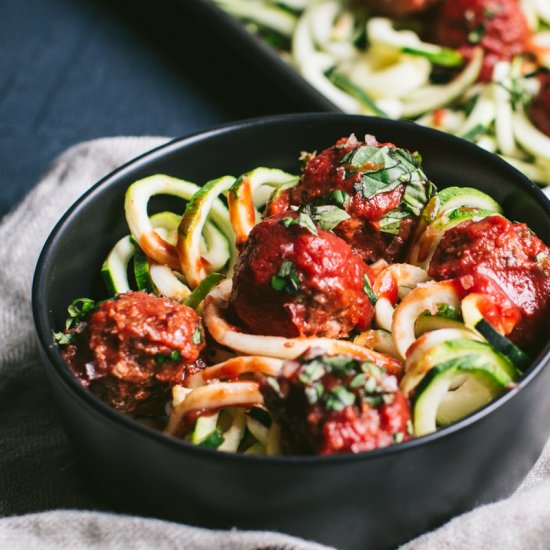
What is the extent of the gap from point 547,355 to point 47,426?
202 centimetres

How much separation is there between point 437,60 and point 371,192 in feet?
9.40

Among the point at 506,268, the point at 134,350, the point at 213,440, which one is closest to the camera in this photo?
the point at 213,440

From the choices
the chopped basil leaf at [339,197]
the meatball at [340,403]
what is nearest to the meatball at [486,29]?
the chopped basil leaf at [339,197]

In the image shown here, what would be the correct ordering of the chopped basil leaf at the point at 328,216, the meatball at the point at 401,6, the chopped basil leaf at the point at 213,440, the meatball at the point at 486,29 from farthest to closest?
1. the meatball at the point at 401,6
2. the meatball at the point at 486,29
3. the chopped basil leaf at the point at 328,216
4. the chopped basil leaf at the point at 213,440

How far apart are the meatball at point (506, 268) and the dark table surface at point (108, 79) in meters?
2.59

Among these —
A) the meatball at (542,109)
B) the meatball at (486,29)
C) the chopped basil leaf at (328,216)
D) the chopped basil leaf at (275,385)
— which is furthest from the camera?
the meatball at (486,29)

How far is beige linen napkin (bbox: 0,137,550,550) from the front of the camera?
2684 millimetres

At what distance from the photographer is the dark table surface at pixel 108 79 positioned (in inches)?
229

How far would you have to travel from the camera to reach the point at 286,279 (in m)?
2.76

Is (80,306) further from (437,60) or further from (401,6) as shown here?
(401,6)

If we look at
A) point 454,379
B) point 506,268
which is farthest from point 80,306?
point 506,268

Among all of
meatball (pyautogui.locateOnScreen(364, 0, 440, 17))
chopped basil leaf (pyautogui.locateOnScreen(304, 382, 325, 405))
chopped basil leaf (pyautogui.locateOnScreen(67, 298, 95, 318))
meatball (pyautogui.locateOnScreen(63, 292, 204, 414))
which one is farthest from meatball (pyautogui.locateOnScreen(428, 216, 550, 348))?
meatball (pyautogui.locateOnScreen(364, 0, 440, 17))

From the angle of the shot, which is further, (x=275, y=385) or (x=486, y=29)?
(x=486, y=29)

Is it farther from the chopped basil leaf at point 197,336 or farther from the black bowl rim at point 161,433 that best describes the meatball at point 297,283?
the black bowl rim at point 161,433
